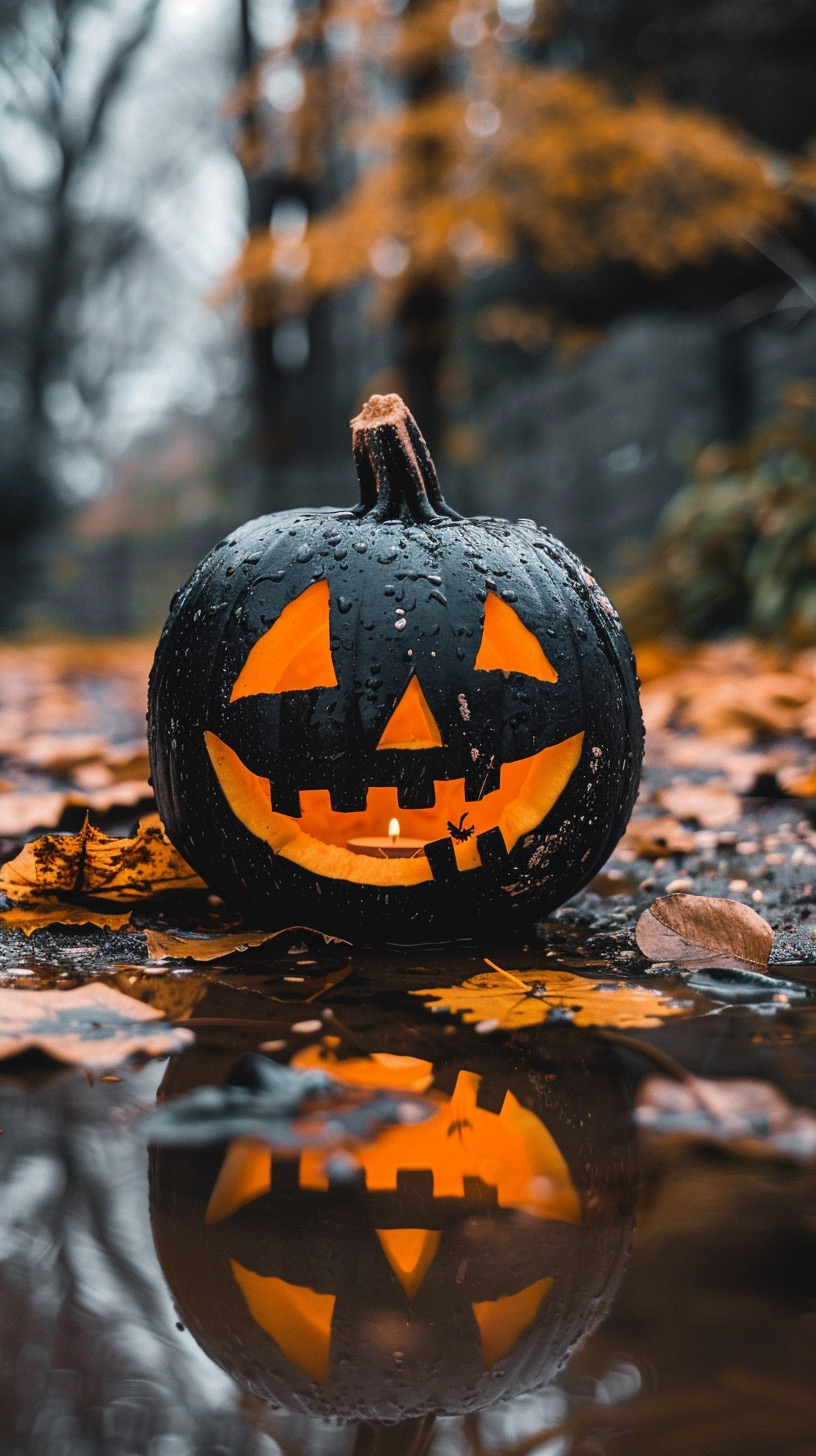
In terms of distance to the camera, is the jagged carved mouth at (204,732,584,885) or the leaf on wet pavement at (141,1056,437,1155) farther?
the jagged carved mouth at (204,732,584,885)

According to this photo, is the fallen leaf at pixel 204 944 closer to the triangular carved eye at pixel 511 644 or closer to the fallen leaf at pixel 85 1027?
the fallen leaf at pixel 85 1027

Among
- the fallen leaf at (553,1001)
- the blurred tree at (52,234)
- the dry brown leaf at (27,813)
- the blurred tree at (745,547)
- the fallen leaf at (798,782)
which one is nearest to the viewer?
the fallen leaf at (553,1001)

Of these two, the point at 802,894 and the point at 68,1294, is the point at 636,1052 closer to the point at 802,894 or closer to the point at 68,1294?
the point at 68,1294

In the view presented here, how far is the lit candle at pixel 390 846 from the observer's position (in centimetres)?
193

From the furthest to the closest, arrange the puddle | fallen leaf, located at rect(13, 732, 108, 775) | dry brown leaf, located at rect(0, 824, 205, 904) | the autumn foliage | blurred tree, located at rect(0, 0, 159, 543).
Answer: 1. blurred tree, located at rect(0, 0, 159, 543)
2. the autumn foliage
3. fallen leaf, located at rect(13, 732, 108, 775)
4. dry brown leaf, located at rect(0, 824, 205, 904)
5. the puddle

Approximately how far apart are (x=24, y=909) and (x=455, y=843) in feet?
2.60

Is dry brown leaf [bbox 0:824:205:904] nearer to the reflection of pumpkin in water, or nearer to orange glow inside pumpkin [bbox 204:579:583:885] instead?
orange glow inside pumpkin [bbox 204:579:583:885]

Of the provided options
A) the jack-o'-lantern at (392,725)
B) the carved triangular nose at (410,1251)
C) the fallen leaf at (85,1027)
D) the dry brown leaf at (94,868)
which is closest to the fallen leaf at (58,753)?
the dry brown leaf at (94,868)

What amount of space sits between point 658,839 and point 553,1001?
1.19 metres

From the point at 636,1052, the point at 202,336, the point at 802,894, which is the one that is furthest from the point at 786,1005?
the point at 202,336

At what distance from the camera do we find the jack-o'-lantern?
1.88 meters

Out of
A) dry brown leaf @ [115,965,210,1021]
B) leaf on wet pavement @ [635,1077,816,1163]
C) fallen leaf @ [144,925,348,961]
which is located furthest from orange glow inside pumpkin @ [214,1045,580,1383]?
fallen leaf @ [144,925,348,961]

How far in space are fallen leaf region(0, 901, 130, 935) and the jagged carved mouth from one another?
32cm

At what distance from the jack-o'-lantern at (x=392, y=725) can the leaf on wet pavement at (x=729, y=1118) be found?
0.64m
